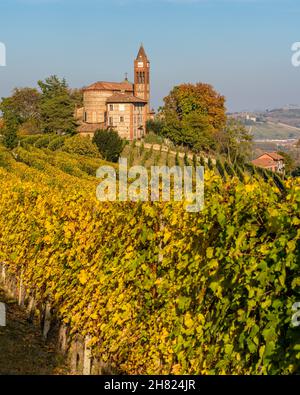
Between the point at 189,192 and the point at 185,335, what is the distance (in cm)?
166

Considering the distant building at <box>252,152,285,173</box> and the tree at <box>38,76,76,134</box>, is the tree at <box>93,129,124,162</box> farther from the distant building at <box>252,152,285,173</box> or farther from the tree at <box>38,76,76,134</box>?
the distant building at <box>252,152,285,173</box>

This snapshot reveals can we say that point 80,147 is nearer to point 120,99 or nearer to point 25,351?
point 120,99

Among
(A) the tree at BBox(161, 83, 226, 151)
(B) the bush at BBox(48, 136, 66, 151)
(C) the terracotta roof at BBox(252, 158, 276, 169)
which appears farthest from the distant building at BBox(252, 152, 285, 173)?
(B) the bush at BBox(48, 136, 66, 151)

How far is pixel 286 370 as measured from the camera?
5461mm

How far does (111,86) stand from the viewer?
119m

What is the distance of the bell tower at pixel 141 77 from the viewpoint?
12619 centimetres

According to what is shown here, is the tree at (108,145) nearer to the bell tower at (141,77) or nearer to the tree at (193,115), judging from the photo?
the tree at (193,115)

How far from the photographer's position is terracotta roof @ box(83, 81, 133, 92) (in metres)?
114

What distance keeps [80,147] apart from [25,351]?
65432 mm

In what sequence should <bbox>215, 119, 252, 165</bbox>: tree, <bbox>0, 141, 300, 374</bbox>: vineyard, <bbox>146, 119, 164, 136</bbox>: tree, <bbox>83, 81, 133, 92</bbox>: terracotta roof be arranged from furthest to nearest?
<bbox>83, 81, 133, 92</bbox>: terracotta roof
<bbox>146, 119, 164, 136</bbox>: tree
<bbox>215, 119, 252, 165</bbox>: tree
<bbox>0, 141, 300, 374</bbox>: vineyard

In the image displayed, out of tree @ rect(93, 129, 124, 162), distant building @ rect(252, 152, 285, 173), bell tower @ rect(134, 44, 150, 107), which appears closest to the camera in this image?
tree @ rect(93, 129, 124, 162)

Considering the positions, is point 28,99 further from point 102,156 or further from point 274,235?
point 274,235
